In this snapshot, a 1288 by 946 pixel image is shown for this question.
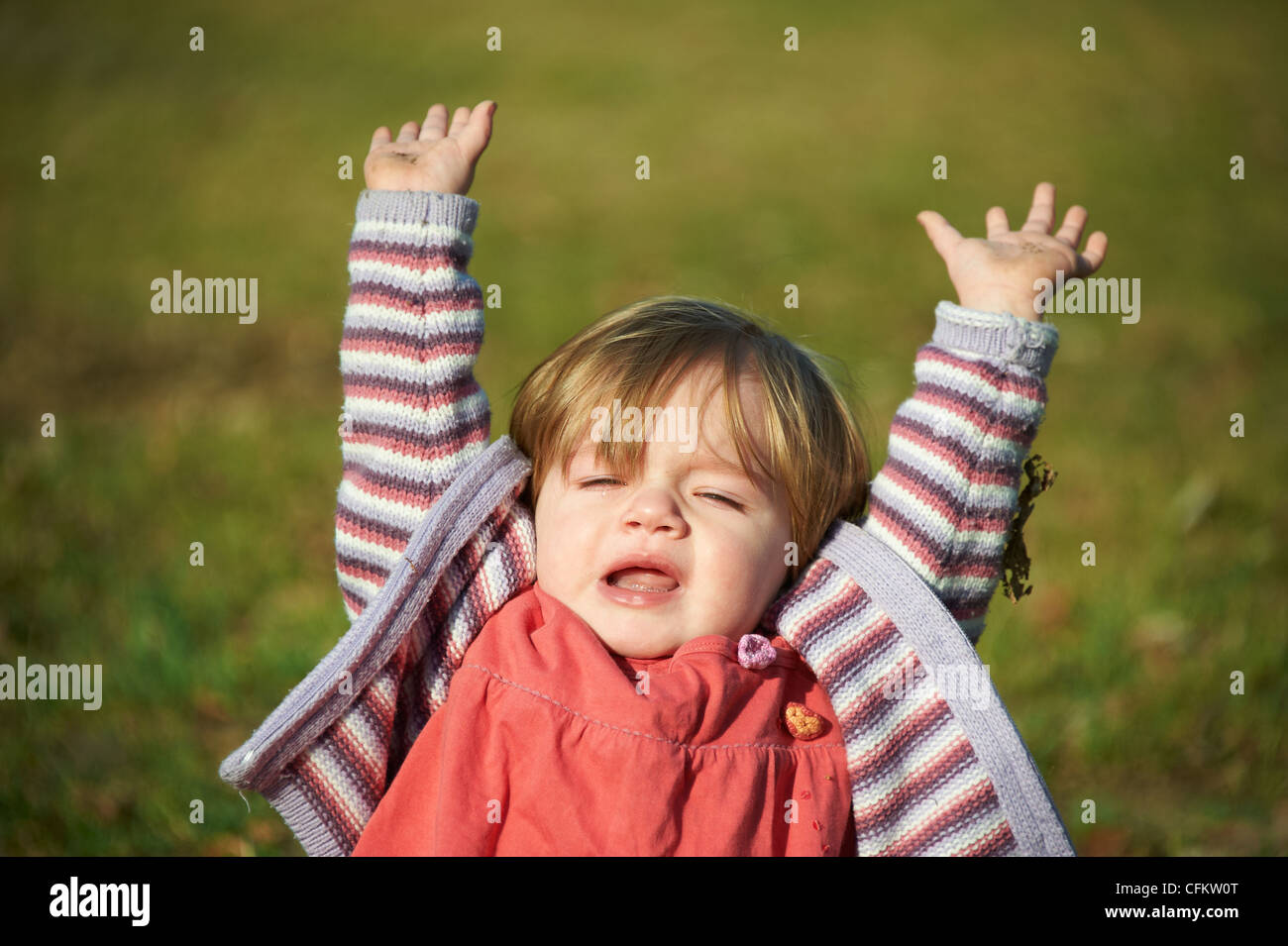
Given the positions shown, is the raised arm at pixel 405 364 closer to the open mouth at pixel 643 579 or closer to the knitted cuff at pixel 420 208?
the knitted cuff at pixel 420 208

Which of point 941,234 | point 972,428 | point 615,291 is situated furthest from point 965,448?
point 615,291

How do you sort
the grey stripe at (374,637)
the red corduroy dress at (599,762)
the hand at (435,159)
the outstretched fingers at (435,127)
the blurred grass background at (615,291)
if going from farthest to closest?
1. the blurred grass background at (615,291)
2. the outstretched fingers at (435,127)
3. the hand at (435,159)
4. the grey stripe at (374,637)
5. the red corduroy dress at (599,762)

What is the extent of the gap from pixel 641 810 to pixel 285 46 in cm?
1345

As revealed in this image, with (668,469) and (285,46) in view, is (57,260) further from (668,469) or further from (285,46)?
(668,469)

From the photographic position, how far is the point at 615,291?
8172 mm

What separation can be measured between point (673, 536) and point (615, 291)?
19.4 ft

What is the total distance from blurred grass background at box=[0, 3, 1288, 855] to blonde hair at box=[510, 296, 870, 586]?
517mm

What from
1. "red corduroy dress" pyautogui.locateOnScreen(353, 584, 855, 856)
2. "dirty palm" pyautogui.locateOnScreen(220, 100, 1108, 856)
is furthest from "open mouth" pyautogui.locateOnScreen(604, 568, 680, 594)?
"red corduroy dress" pyautogui.locateOnScreen(353, 584, 855, 856)

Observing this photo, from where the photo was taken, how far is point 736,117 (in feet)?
42.3

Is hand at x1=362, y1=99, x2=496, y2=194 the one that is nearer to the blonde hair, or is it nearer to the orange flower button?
the blonde hair

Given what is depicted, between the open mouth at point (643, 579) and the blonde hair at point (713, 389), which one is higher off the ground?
the blonde hair at point (713, 389)

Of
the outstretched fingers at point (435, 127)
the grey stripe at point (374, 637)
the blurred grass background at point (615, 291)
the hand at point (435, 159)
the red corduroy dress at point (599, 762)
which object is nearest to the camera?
the red corduroy dress at point (599, 762)

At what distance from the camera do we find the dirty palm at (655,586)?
233 cm

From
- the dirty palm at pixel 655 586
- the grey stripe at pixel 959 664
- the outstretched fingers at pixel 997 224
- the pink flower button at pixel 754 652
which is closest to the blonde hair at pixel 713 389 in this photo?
the dirty palm at pixel 655 586
